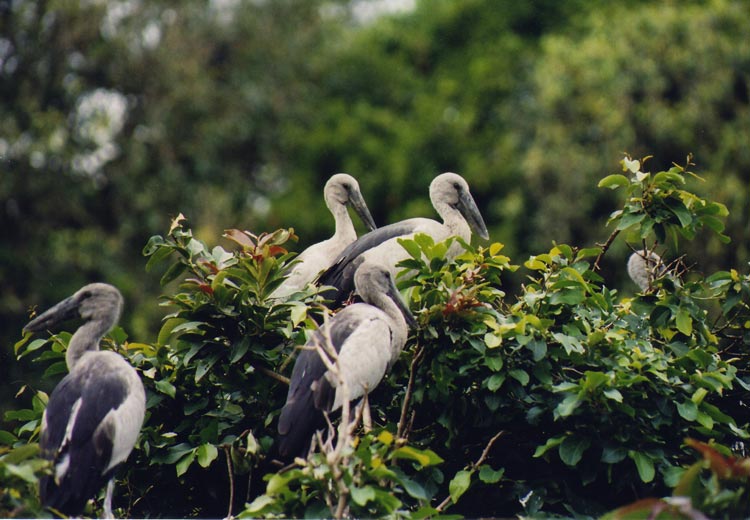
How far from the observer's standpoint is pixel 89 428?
6023 mm

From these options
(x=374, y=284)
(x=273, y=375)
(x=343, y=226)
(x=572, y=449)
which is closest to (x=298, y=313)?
(x=273, y=375)

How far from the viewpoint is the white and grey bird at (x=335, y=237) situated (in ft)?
28.7

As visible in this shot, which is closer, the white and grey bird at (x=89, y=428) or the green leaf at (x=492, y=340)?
A: the white and grey bird at (x=89, y=428)

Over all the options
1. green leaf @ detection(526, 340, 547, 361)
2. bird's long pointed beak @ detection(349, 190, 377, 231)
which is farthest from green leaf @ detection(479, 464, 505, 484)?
bird's long pointed beak @ detection(349, 190, 377, 231)

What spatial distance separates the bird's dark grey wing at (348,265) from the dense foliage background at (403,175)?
1.15m

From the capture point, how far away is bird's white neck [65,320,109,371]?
6.66 m

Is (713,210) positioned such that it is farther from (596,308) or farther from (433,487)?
(433,487)

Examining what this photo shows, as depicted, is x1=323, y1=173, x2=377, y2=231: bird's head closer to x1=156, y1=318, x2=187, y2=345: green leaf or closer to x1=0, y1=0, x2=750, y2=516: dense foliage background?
x1=0, y1=0, x2=750, y2=516: dense foliage background

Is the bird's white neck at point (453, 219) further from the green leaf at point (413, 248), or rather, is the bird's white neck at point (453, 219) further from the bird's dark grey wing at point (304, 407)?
the bird's dark grey wing at point (304, 407)

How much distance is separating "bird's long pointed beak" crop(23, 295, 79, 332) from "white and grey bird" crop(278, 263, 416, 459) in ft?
4.57

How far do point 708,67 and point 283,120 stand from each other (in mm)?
9679

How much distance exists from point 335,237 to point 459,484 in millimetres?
3509

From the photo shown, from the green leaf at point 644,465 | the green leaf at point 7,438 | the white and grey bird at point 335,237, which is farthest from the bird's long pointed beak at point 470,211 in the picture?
the green leaf at point 7,438

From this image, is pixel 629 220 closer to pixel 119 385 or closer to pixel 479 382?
pixel 479 382
